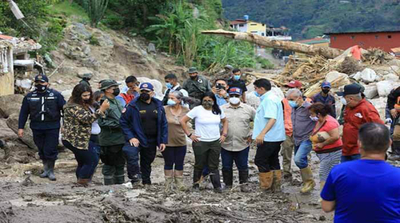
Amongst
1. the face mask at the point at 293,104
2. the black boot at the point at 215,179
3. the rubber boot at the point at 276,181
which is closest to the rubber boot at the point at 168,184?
the black boot at the point at 215,179

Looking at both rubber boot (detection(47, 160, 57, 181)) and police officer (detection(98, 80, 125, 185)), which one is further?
rubber boot (detection(47, 160, 57, 181))

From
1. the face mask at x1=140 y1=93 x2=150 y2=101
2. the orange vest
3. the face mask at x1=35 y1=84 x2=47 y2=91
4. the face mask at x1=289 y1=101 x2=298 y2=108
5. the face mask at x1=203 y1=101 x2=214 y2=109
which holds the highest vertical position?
the face mask at x1=35 y1=84 x2=47 y2=91

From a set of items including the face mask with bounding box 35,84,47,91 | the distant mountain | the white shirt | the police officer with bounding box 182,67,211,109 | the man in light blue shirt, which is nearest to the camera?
the man in light blue shirt

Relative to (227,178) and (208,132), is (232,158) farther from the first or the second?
(208,132)

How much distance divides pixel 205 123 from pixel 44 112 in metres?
2.44

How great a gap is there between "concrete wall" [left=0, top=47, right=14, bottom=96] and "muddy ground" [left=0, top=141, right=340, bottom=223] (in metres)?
4.31

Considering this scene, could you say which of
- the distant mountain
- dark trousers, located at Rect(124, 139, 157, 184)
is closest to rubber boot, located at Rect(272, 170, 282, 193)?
dark trousers, located at Rect(124, 139, 157, 184)

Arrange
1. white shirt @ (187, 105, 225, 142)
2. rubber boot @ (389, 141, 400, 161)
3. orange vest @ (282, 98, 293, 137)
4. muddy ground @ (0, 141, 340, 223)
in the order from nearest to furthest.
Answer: muddy ground @ (0, 141, 340, 223), white shirt @ (187, 105, 225, 142), orange vest @ (282, 98, 293, 137), rubber boot @ (389, 141, 400, 161)

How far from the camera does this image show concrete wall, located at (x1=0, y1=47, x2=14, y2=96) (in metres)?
13.4

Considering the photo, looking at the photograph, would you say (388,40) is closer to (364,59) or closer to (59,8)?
(364,59)

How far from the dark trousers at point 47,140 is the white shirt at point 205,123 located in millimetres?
2155

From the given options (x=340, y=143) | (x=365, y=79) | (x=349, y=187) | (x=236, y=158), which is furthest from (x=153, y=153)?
(x=365, y=79)

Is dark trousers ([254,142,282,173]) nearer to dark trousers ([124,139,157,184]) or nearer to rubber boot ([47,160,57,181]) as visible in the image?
dark trousers ([124,139,157,184])

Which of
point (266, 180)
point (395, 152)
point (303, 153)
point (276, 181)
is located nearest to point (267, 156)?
point (266, 180)
